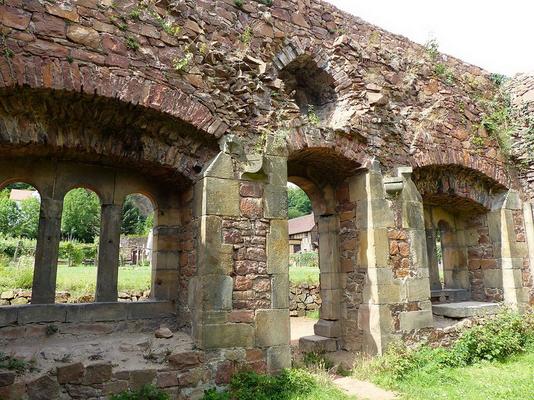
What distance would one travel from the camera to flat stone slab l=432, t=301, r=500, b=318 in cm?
745

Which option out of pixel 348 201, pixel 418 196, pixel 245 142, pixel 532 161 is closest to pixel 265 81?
pixel 245 142

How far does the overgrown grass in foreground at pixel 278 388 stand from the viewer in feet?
14.7

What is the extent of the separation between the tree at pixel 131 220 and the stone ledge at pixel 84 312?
2413cm

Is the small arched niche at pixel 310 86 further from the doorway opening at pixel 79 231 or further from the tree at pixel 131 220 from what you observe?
the tree at pixel 131 220

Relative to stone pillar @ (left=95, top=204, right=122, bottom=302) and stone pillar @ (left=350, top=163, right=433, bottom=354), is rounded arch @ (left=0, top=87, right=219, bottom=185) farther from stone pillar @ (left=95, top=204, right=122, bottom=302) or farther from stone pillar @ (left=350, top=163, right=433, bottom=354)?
stone pillar @ (left=350, top=163, right=433, bottom=354)

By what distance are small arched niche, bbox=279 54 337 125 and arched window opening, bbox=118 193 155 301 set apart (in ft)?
10.8

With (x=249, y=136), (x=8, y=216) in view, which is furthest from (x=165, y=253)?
(x=8, y=216)

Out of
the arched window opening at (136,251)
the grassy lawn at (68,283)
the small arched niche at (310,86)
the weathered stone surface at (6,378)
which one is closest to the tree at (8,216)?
the arched window opening at (136,251)

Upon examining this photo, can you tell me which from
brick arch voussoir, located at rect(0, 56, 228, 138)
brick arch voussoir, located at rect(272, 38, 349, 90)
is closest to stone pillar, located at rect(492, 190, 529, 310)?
brick arch voussoir, located at rect(272, 38, 349, 90)

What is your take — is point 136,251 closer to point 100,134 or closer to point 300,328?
point 300,328

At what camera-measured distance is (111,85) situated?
14.8ft

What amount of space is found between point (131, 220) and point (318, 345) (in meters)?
25.1

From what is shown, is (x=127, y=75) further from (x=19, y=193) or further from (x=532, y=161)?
(x=19, y=193)

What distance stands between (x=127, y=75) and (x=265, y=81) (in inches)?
81.0
